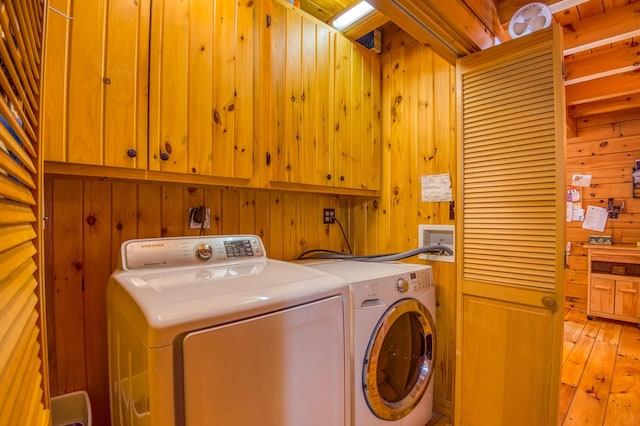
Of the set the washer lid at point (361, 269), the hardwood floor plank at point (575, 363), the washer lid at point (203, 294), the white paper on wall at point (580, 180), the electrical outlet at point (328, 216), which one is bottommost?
the hardwood floor plank at point (575, 363)

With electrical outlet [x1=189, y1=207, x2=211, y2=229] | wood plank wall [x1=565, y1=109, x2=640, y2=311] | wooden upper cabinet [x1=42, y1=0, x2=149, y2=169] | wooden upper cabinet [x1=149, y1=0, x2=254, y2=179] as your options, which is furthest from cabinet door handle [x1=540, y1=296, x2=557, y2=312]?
wood plank wall [x1=565, y1=109, x2=640, y2=311]

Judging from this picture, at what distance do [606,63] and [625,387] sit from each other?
8.22ft

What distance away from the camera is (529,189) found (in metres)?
1.45

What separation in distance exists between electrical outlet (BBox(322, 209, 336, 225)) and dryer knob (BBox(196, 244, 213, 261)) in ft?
3.33

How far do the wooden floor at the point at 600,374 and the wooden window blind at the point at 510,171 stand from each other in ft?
2.72

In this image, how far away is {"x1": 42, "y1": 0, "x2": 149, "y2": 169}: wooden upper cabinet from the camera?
1023 millimetres

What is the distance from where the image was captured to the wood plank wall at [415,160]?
73.7 inches

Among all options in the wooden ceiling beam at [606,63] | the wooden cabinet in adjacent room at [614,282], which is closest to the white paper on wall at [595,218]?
the wooden cabinet in adjacent room at [614,282]

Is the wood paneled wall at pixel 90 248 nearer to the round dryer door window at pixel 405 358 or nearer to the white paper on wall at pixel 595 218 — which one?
the round dryer door window at pixel 405 358

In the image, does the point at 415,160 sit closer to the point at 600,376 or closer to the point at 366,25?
the point at 366,25

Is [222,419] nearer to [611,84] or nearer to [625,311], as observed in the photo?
[611,84]

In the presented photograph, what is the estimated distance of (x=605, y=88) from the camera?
295 centimetres

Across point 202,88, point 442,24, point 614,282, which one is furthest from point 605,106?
point 202,88

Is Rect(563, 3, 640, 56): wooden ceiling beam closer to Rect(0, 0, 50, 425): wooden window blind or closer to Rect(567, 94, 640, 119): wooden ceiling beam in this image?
Rect(567, 94, 640, 119): wooden ceiling beam
